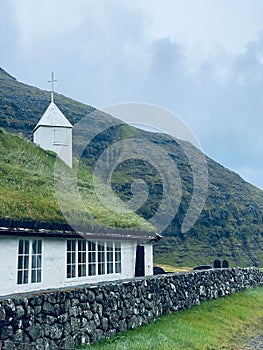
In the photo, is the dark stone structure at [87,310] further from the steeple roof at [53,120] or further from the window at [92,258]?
the steeple roof at [53,120]

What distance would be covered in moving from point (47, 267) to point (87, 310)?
18.8ft

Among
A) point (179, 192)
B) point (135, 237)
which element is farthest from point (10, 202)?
point (179, 192)

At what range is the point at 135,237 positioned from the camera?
786 inches

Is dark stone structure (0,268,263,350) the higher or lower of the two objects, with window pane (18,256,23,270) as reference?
lower

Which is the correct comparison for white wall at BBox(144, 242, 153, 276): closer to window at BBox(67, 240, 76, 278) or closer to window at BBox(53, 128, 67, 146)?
window at BBox(67, 240, 76, 278)

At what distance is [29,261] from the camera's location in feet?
48.5

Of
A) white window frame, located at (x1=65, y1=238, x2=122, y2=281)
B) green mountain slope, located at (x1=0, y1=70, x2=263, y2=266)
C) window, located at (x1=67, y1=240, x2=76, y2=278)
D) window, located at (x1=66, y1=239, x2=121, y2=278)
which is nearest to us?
window, located at (x1=67, y1=240, x2=76, y2=278)

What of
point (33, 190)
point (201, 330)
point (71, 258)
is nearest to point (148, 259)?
point (71, 258)

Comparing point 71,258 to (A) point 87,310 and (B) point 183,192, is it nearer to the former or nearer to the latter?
(A) point 87,310

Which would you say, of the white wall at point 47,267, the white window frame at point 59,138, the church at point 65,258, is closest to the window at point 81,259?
the church at point 65,258

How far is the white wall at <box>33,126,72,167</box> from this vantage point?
32594 millimetres

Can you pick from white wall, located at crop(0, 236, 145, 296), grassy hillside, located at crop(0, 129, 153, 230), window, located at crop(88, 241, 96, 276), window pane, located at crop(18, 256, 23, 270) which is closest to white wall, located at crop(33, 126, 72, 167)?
grassy hillside, located at crop(0, 129, 153, 230)

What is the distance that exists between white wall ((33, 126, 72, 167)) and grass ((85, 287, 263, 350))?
1843 centimetres

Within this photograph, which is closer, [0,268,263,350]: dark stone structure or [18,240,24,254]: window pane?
[0,268,263,350]: dark stone structure
